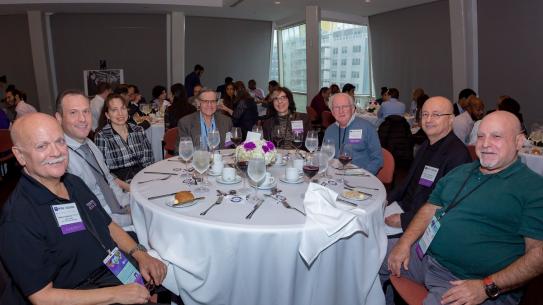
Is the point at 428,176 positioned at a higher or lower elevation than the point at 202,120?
lower

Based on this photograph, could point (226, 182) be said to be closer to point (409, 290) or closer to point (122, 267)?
point (122, 267)

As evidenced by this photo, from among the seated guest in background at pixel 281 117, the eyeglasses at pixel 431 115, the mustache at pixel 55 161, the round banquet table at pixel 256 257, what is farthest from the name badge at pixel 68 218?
the seated guest in background at pixel 281 117

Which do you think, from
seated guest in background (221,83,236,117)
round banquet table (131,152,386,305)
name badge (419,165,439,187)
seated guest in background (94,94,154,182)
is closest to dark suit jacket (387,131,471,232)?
name badge (419,165,439,187)

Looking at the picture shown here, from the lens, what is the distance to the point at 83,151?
239 cm

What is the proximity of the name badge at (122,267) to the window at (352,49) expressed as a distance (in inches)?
459

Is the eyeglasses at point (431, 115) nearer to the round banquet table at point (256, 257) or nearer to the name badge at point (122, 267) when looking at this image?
the round banquet table at point (256, 257)

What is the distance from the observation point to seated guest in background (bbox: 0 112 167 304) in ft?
4.40

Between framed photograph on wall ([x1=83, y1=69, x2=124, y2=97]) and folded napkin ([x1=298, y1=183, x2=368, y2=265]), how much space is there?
10783 mm

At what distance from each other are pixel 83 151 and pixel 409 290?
2.07 meters

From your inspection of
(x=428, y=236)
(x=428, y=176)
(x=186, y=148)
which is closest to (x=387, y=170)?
(x=428, y=176)

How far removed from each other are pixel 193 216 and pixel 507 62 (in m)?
7.70

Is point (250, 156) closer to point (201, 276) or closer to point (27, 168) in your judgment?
point (201, 276)

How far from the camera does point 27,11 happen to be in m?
10.5

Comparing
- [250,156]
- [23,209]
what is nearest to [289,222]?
[250,156]
